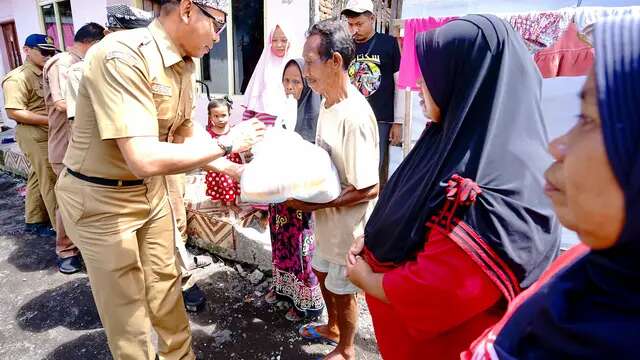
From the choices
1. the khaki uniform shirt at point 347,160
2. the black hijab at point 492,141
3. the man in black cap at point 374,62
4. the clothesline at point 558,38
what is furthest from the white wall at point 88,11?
the black hijab at point 492,141

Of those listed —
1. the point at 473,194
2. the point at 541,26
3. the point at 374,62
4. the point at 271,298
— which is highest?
the point at 541,26

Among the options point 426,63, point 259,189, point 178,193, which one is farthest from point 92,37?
point 426,63

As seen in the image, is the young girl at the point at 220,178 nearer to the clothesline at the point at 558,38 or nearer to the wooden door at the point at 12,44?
the clothesline at the point at 558,38

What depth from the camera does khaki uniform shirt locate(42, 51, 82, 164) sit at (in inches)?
138

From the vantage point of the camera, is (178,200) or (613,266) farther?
(178,200)

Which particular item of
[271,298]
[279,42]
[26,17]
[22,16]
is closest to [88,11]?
[26,17]

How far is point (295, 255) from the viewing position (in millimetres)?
2637

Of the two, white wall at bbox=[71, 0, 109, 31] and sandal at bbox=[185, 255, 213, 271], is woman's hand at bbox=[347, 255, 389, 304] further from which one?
white wall at bbox=[71, 0, 109, 31]

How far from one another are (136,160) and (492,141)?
138 centimetres

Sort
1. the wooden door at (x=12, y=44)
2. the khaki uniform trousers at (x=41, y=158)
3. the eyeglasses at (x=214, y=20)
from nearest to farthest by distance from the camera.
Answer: the eyeglasses at (x=214, y=20) < the khaki uniform trousers at (x=41, y=158) < the wooden door at (x=12, y=44)

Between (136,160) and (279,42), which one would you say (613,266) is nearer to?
(136,160)

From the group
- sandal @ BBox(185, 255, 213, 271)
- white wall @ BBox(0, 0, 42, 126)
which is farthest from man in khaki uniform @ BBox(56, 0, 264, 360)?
white wall @ BBox(0, 0, 42, 126)

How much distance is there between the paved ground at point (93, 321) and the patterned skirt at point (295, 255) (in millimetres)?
230

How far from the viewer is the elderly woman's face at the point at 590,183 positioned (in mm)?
580
